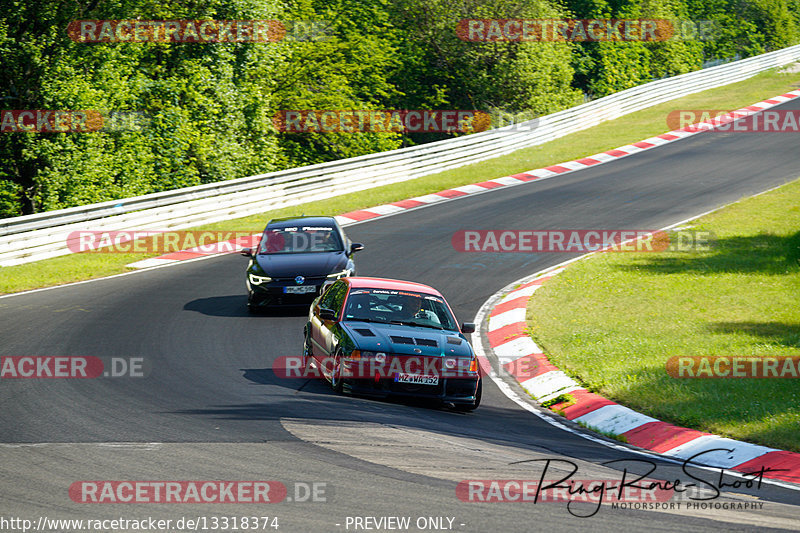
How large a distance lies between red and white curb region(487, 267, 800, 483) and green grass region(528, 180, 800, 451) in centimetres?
20

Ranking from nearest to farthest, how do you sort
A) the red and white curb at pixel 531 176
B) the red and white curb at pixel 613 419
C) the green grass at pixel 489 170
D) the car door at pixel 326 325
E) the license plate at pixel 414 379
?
the red and white curb at pixel 613 419, the license plate at pixel 414 379, the car door at pixel 326 325, the green grass at pixel 489 170, the red and white curb at pixel 531 176

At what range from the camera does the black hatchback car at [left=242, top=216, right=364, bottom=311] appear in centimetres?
1486

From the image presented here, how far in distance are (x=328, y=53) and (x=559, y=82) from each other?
39.0 feet

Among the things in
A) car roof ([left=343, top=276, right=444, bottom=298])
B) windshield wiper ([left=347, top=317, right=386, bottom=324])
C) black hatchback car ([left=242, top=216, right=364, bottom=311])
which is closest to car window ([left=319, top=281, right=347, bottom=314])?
car roof ([left=343, top=276, right=444, bottom=298])

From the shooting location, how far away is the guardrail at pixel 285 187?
66.6 ft

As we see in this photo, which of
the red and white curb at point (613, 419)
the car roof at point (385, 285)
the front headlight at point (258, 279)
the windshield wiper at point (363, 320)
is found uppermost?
the car roof at point (385, 285)

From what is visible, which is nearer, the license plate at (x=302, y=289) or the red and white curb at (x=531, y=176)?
the license plate at (x=302, y=289)

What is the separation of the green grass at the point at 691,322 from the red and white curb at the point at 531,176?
7.69 metres

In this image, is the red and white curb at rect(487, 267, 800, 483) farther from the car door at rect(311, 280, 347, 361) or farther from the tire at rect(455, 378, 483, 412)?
the car door at rect(311, 280, 347, 361)

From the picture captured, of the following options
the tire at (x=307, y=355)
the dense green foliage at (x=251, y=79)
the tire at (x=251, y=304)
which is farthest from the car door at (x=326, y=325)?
the dense green foliage at (x=251, y=79)

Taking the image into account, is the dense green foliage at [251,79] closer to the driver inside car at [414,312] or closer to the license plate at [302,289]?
the license plate at [302,289]

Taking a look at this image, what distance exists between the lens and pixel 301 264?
50.1 feet

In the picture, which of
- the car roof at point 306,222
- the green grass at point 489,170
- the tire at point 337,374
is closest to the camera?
the tire at point 337,374

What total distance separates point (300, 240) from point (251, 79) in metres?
23.1
